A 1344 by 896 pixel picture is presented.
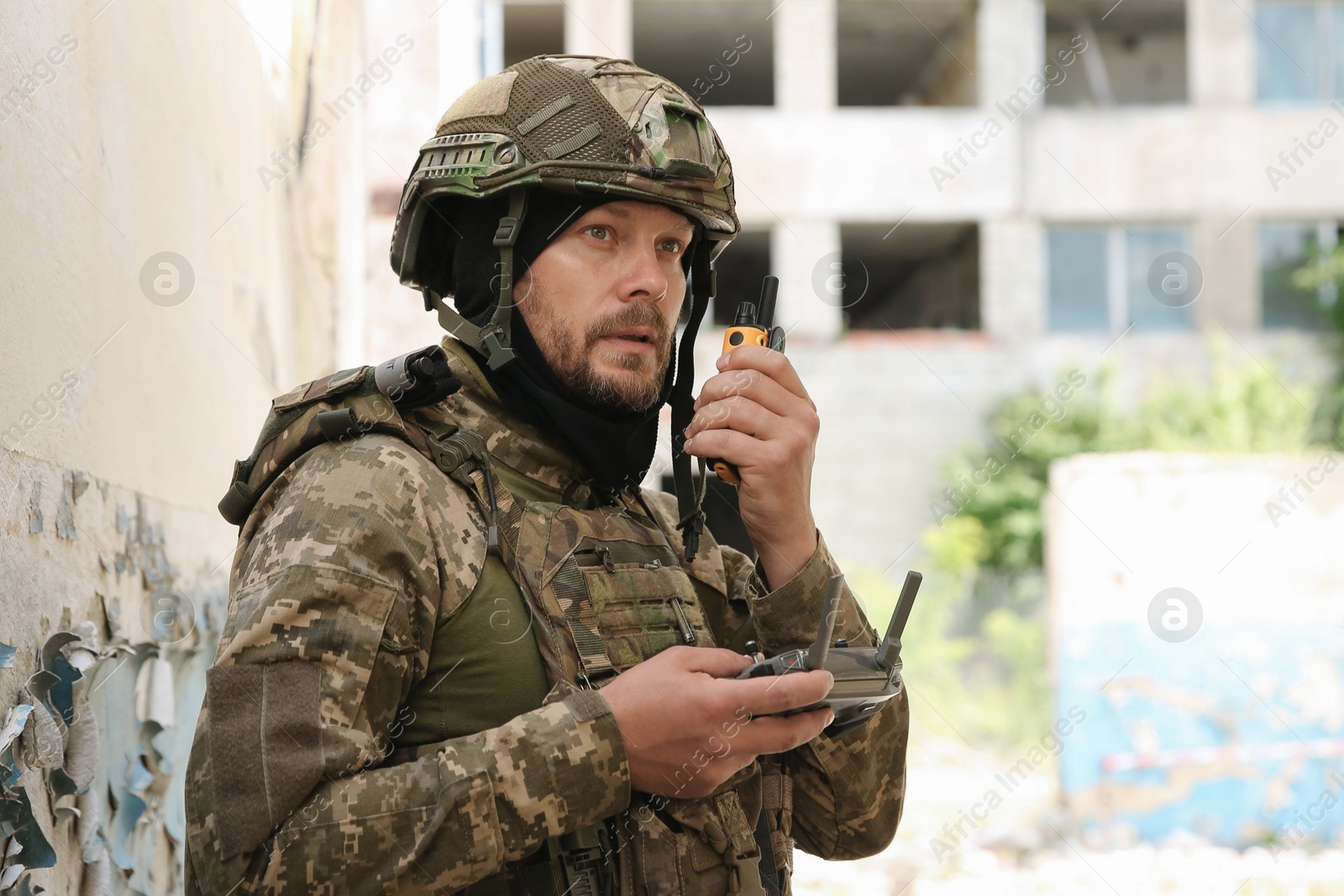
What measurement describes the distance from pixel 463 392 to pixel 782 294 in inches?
509

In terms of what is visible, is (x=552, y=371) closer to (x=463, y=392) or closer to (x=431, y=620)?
(x=463, y=392)

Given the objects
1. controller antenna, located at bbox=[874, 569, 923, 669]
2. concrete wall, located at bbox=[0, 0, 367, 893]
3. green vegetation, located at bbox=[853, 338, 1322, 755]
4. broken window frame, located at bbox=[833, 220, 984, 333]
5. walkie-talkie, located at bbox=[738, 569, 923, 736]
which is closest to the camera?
walkie-talkie, located at bbox=[738, 569, 923, 736]

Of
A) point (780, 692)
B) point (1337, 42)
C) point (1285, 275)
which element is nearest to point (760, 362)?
point (780, 692)

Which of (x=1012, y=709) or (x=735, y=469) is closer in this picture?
(x=735, y=469)

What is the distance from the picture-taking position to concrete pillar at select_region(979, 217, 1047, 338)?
14469 mm

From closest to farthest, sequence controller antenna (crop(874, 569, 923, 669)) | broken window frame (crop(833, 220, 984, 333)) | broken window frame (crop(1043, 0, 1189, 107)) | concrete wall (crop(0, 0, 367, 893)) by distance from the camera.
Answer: controller antenna (crop(874, 569, 923, 669))
concrete wall (crop(0, 0, 367, 893))
broken window frame (crop(833, 220, 984, 333))
broken window frame (crop(1043, 0, 1189, 107))

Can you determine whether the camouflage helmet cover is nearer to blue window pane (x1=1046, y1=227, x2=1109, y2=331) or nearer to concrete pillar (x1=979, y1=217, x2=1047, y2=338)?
concrete pillar (x1=979, y1=217, x2=1047, y2=338)

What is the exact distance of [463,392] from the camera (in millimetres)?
1914

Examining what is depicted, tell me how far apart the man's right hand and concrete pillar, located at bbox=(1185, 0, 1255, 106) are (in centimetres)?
1544

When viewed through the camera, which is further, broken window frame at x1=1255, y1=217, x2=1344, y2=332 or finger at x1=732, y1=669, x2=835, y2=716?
broken window frame at x1=1255, y1=217, x2=1344, y2=332

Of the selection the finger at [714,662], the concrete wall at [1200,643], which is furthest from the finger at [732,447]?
the concrete wall at [1200,643]

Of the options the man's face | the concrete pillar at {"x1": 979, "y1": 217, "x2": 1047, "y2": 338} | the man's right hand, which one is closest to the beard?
the man's face

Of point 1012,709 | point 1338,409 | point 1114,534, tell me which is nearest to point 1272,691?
point 1114,534

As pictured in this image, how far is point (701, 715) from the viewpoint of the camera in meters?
1.44
